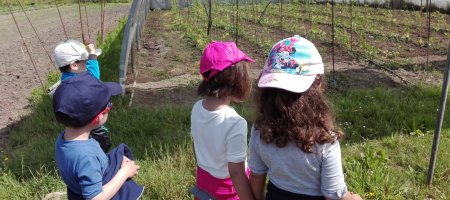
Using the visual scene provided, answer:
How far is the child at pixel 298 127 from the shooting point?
1638 mm

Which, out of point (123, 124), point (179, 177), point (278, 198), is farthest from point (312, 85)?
point (123, 124)

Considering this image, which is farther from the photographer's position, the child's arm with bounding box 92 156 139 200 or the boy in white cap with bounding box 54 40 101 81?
the boy in white cap with bounding box 54 40 101 81

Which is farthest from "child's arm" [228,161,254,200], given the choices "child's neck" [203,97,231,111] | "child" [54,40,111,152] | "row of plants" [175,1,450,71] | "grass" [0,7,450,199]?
"row of plants" [175,1,450,71]

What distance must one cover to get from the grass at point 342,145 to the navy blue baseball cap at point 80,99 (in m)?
1.28

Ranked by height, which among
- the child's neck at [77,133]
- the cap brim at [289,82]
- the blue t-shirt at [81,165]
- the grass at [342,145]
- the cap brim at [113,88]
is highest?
the cap brim at [289,82]

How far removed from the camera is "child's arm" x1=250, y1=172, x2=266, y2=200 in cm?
186

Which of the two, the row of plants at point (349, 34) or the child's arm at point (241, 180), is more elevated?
the row of plants at point (349, 34)

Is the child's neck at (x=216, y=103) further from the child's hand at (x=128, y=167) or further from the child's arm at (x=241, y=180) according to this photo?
the child's hand at (x=128, y=167)

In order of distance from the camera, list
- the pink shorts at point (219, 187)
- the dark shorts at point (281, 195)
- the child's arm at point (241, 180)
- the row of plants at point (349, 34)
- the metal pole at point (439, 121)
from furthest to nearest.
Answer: the row of plants at point (349, 34)
the metal pole at point (439, 121)
the pink shorts at point (219, 187)
the child's arm at point (241, 180)
the dark shorts at point (281, 195)

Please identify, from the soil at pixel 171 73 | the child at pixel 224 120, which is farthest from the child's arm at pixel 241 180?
the soil at pixel 171 73

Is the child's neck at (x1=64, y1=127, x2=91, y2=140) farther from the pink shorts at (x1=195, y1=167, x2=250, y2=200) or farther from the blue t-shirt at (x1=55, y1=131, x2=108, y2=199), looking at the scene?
the pink shorts at (x1=195, y1=167, x2=250, y2=200)

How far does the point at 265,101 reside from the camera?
5.65 ft

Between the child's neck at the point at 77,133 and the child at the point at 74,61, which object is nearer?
the child's neck at the point at 77,133

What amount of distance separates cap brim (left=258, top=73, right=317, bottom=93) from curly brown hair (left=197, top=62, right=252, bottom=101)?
279 mm
